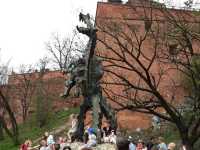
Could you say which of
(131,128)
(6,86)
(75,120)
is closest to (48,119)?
(131,128)

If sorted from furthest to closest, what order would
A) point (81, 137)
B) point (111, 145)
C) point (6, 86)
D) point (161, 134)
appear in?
point (6, 86) → point (161, 134) → point (81, 137) → point (111, 145)

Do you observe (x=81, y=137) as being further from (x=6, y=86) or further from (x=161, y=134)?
(x=6, y=86)

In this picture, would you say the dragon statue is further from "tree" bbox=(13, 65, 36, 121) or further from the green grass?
"tree" bbox=(13, 65, 36, 121)

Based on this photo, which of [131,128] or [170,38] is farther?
[131,128]

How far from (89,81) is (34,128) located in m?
37.7

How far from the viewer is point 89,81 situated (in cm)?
2109

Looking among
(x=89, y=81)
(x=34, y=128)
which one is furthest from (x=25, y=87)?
(x=89, y=81)

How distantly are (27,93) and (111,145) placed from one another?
5412cm

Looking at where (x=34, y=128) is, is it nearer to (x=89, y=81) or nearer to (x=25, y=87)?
(x=25, y=87)

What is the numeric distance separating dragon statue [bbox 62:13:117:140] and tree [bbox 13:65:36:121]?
4867cm

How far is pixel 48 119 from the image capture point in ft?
188

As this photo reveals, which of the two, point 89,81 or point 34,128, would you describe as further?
point 34,128

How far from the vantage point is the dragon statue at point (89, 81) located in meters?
20.9

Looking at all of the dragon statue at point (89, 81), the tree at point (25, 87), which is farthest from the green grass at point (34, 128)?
the dragon statue at point (89, 81)
